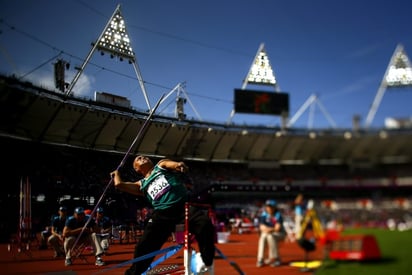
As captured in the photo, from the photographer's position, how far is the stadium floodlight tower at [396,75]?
130 inches

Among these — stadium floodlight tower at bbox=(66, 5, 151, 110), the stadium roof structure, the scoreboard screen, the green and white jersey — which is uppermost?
stadium floodlight tower at bbox=(66, 5, 151, 110)

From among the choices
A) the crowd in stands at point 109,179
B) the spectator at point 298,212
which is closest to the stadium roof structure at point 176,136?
the crowd in stands at point 109,179

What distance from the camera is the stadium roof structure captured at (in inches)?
119

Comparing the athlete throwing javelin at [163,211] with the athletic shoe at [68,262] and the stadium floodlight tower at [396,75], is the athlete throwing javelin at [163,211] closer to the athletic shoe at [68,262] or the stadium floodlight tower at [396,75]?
the athletic shoe at [68,262]

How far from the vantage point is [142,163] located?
3.75m

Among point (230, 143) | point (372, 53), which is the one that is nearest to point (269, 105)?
point (230, 143)

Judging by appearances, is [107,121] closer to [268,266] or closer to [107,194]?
[107,194]

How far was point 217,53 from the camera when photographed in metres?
3.76

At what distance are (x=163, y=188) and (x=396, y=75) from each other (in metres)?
2.27

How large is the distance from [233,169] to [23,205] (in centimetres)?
187

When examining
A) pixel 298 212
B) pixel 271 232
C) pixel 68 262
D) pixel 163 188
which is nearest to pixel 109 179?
pixel 163 188

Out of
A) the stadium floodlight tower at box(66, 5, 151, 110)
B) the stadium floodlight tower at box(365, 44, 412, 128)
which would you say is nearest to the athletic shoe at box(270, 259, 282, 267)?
the stadium floodlight tower at box(365, 44, 412, 128)

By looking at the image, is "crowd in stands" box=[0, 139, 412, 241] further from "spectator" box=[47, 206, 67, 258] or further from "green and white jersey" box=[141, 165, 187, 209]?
"green and white jersey" box=[141, 165, 187, 209]

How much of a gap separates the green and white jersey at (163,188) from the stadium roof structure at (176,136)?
21 centimetres
